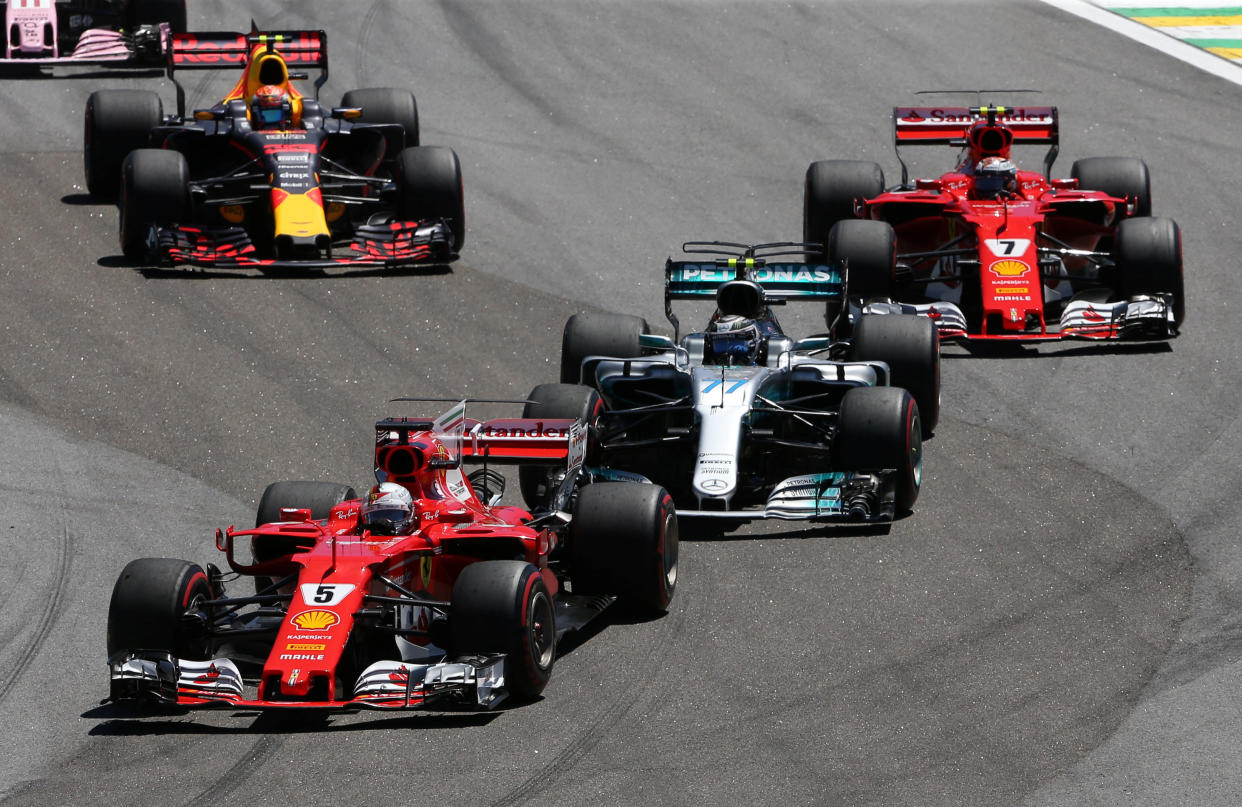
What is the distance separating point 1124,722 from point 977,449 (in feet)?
21.0

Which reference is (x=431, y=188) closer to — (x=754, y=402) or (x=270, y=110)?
(x=270, y=110)

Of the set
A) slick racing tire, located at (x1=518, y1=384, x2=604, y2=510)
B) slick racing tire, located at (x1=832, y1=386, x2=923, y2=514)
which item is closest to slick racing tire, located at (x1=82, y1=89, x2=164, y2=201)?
slick racing tire, located at (x1=518, y1=384, x2=604, y2=510)

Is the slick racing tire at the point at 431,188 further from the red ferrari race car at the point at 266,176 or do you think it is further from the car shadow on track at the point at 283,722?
the car shadow on track at the point at 283,722

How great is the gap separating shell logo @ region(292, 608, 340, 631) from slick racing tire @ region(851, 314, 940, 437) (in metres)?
7.20

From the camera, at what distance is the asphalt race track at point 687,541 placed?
13008 millimetres

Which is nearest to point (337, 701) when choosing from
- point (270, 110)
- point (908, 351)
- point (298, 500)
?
point (298, 500)

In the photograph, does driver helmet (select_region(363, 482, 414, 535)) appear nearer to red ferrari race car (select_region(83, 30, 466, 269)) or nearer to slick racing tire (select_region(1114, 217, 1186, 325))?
red ferrari race car (select_region(83, 30, 466, 269))

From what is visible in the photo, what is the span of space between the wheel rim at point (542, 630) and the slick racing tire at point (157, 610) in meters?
2.16

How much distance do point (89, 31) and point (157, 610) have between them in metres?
19.3

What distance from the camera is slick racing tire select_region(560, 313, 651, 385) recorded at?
19.6m

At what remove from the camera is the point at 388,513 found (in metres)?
14.5

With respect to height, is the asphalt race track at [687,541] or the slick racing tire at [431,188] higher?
the slick racing tire at [431,188]

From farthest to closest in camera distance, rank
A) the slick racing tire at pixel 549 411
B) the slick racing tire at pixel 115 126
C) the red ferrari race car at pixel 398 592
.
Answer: the slick racing tire at pixel 115 126, the slick racing tire at pixel 549 411, the red ferrari race car at pixel 398 592

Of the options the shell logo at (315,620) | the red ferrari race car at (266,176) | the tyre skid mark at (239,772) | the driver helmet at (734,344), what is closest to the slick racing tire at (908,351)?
the driver helmet at (734,344)
